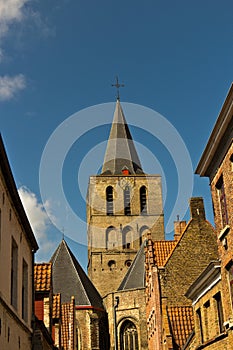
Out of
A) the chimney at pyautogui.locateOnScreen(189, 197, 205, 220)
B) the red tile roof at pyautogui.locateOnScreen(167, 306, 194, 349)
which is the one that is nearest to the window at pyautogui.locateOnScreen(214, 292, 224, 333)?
the red tile roof at pyautogui.locateOnScreen(167, 306, 194, 349)

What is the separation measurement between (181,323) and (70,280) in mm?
27664

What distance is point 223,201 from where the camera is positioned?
1383 cm

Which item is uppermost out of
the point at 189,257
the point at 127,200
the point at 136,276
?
the point at 127,200

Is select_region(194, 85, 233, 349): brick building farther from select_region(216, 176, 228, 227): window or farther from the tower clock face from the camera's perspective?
the tower clock face

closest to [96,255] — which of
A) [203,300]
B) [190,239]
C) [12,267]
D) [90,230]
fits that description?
[90,230]

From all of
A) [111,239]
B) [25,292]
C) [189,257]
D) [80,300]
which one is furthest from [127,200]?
[25,292]

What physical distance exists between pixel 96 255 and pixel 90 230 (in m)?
3.48

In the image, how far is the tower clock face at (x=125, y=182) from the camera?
6319 centimetres

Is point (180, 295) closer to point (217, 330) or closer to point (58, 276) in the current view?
point (217, 330)

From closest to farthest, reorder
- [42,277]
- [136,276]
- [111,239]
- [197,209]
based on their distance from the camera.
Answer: [42,277] < [197,209] < [136,276] < [111,239]

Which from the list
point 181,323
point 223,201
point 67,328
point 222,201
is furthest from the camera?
point 67,328

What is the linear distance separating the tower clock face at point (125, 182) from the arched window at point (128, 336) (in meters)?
20.0

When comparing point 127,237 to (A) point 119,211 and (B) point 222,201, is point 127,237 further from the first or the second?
(B) point 222,201

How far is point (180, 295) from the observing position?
86.9ft
